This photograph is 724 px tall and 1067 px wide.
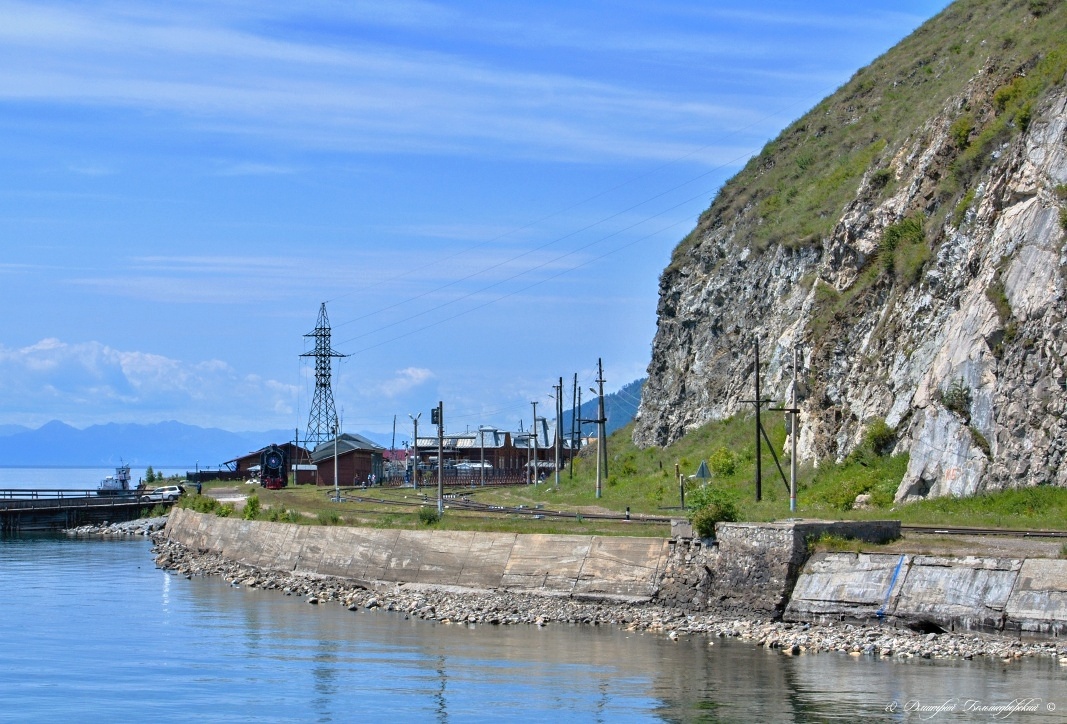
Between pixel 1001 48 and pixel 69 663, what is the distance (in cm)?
5800

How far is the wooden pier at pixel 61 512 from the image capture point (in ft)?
339

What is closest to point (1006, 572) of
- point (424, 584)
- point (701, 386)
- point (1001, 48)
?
point (424, 584)

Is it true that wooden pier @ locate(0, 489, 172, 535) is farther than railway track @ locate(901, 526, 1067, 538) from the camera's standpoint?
Yes

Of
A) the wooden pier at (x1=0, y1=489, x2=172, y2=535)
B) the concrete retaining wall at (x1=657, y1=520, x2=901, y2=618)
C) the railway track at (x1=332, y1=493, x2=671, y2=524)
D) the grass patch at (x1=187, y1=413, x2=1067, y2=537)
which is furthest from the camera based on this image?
the wooden pier at (x1=0, y1=489, x2=172, y2=535)

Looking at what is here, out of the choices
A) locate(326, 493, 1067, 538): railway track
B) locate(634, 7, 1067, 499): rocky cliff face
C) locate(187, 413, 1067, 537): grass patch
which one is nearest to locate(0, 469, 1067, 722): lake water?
locate(187, 413, 1067, 537): grass patch

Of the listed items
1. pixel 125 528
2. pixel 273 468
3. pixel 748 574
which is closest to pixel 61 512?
pixel 125 528

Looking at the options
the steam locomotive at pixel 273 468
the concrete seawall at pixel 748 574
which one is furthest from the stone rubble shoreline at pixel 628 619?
the steam locomotive at pixel 273 468

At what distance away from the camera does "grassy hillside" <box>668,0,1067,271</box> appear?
6506cm

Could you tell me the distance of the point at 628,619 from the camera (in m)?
42.3

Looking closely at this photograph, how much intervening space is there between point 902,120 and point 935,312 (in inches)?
1368

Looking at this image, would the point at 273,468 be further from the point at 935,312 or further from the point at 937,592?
the point at 937,592

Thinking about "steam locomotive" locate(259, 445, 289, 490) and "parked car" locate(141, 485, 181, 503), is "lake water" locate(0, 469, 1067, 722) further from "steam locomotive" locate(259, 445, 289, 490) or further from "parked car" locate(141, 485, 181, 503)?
"steam locomotive" locate(259, 445, 289, 490)

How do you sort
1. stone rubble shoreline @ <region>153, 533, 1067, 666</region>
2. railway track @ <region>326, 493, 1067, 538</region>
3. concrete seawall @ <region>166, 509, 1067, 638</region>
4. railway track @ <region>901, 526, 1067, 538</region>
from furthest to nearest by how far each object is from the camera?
railway track @ <region>326, 493, 1067, 538</region> < railway track @ <region>901, 526, 1067, 538</region> < concrete seawall @ <region>166, 509, 1067, 638</region> < stone rubble shoreline @ <region>153, 533, 1067, 666</region>

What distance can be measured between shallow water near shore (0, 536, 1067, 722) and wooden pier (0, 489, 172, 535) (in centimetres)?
5877
